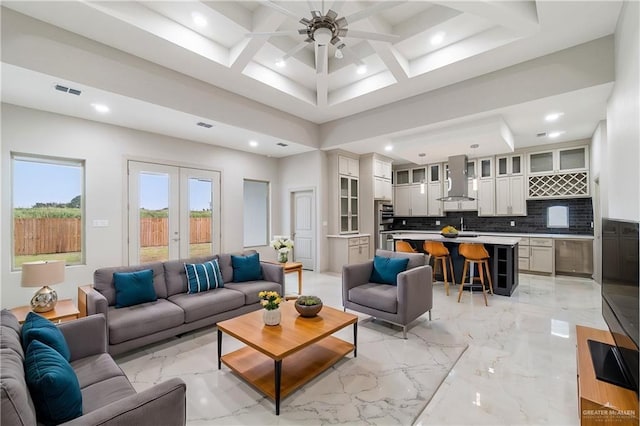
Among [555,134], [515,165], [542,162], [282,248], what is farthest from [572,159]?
[282,248]

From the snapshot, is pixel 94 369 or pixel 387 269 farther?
pixel 387 269

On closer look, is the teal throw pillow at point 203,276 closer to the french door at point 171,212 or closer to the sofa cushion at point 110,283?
the sofa cushion at point 110,283

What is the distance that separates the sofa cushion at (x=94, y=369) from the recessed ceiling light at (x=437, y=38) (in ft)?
15.8

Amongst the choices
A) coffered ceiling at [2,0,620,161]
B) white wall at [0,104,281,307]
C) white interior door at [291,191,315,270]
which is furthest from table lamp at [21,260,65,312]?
white interior door at [291,191,315,270]

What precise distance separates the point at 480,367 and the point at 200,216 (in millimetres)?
5256

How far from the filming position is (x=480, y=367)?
2.53m

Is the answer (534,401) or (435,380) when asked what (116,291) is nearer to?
(435,380)

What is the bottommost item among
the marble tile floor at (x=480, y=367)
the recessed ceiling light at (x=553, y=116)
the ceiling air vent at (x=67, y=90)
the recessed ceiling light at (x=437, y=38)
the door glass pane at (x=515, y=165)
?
the marble tile floor at (x=480, y=367)

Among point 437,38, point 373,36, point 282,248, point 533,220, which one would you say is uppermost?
point 437,38

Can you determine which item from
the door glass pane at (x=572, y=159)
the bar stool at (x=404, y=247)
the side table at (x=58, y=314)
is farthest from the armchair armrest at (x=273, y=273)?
the door glass pane at (x=572, y=159)

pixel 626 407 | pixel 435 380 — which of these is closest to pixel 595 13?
pixel 626 407

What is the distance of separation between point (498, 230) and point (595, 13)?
5.26 meters

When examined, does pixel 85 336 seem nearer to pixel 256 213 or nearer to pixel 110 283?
pixel 110 283

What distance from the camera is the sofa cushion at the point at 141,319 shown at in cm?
261
